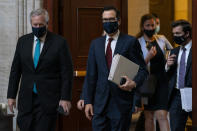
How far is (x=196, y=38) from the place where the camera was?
734cm

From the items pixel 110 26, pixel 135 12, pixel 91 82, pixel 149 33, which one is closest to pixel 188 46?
pixel 149 33

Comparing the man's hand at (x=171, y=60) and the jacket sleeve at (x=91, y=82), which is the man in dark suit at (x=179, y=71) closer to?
the man's hand at (x=171, y=60)

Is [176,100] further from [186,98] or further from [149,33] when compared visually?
[149,33]

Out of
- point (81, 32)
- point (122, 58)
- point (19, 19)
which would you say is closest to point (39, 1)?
point (19, 19)

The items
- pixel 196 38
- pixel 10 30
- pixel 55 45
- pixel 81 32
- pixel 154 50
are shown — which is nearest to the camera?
pixel 55 45

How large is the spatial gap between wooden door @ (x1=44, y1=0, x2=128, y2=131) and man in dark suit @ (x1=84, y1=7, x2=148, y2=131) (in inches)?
127

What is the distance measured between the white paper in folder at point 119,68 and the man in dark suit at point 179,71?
6.21 feet

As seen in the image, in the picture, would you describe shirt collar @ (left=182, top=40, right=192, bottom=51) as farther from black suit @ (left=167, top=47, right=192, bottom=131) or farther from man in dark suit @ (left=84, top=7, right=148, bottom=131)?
man in dark suit @ (left=84, top=7, right=148, bottom=131)

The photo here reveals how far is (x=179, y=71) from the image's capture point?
7.91 metres

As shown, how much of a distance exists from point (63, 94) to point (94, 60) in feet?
2.10

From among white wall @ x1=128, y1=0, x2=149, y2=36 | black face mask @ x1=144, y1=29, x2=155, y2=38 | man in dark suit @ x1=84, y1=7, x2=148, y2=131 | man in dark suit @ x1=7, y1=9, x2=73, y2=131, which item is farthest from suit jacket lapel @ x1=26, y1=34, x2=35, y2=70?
white wall @ x1=128, y1=0, x2=149, y2=36

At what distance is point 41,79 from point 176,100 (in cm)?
212

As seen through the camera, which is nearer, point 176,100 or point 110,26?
point 110,26

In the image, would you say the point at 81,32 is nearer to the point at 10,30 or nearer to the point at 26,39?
the point at 10,30
